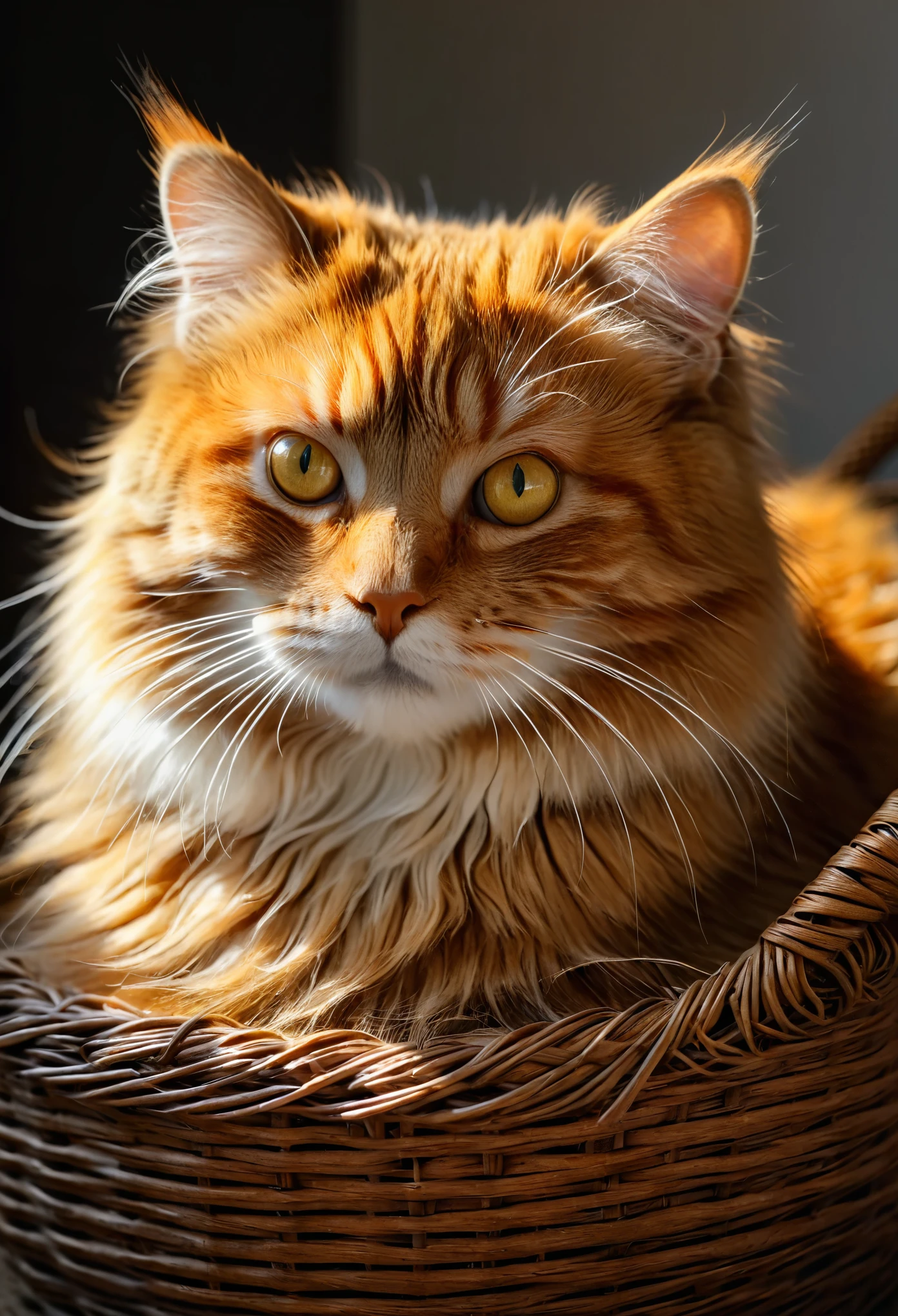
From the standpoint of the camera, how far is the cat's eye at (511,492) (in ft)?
3.63

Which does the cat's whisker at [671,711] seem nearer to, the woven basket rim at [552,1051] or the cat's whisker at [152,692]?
the woven basket rim at [552,1051]

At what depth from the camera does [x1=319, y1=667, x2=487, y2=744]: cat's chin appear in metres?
1.07

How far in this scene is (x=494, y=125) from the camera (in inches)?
93.7

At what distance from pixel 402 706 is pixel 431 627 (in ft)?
0.34

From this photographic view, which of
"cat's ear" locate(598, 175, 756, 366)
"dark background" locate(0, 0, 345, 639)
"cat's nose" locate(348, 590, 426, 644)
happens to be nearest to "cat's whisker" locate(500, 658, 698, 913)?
"cat's nose" locate(348, 590, 426, 644)

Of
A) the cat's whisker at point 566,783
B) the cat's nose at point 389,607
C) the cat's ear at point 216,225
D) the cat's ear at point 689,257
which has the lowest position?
the cat's whisker at point 566,783

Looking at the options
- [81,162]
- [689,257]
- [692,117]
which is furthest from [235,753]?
[692,117]

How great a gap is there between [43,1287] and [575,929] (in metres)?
0.69

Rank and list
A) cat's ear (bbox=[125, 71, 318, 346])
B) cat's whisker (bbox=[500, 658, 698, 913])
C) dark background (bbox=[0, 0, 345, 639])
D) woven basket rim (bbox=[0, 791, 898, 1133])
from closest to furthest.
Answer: woven basket rim (bbox=[0, 791, 898, 1133])
cat's whisker (bbox=[500, 658, 698, 913])
cat's ear (bbox=[125, 71, 318, 346])
dark background (bbox=[0, 0, 345, 639])

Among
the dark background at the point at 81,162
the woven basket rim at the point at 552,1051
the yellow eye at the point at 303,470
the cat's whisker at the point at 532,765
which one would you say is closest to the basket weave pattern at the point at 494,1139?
the woven basket rim at the point at 552,1051

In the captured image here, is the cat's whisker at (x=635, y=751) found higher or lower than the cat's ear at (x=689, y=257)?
lower

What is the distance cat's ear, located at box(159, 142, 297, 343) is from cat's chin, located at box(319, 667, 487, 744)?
47 centimetres

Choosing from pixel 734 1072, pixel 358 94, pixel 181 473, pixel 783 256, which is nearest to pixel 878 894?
pixel 734 1072

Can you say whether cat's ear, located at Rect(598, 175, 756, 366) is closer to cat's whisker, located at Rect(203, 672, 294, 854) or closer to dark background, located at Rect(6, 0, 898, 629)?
cat's whisker, located at Rect(203, 672, 294, 854)
